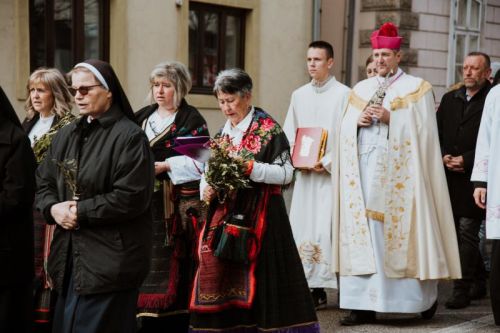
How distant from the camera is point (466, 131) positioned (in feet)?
28.1

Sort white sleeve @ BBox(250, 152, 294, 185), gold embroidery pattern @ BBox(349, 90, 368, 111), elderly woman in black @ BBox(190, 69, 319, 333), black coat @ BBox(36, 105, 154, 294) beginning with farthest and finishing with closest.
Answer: gold embroidery pattern @ BBox(349, 90, 368, 111), elderly woman in black @ BBox(190, 69, 319, 333), white sleeve @ BBox(250, 152, 294, 185), black coat @ BBox(36, 105, 154, 294)

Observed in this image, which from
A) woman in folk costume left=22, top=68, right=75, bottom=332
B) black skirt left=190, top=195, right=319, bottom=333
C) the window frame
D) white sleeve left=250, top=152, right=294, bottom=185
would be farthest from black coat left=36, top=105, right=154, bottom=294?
the window frame

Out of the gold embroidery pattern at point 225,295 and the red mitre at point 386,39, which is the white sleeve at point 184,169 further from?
the red mitre at point 386,39

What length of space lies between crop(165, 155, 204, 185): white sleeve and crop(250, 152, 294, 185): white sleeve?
766 millimetres

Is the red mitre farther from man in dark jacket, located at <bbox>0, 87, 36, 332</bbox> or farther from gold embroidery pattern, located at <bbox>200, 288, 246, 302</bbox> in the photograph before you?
man in dark jacket, located at <bbox>0, 87, 36, 332</bbox>

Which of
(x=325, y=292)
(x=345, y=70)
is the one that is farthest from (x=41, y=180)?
(x=345, y=70)

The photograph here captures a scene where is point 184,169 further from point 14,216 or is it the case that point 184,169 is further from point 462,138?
point 462,138

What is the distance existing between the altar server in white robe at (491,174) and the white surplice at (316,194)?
133 centimetres

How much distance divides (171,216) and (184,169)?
14.7 inches

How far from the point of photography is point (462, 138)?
8562 millimetres

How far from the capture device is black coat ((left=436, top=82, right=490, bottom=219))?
8469mm

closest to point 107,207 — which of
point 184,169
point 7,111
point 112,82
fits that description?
point 112,82

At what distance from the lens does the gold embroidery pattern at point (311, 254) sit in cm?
825

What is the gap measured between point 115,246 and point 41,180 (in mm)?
632
